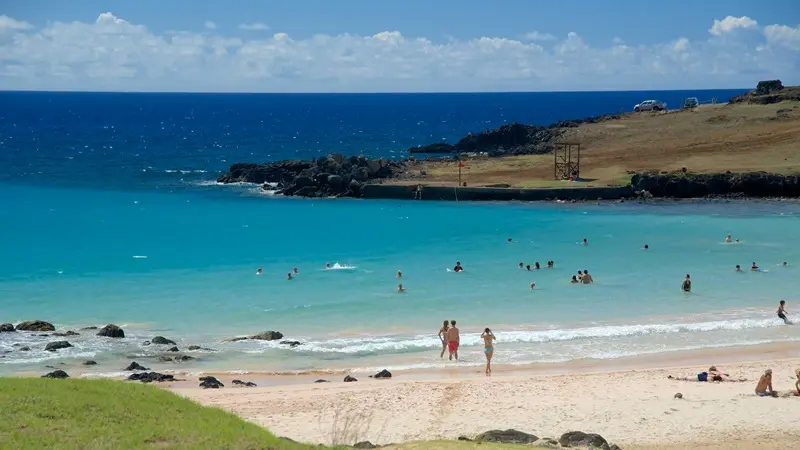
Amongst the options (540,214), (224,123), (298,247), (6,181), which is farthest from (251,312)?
(224,123)

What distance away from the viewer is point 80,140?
118 m

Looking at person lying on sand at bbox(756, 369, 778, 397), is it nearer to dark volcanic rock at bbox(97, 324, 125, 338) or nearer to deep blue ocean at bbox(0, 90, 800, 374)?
deep blue ocean at bbox(0, 90, 800, 374)

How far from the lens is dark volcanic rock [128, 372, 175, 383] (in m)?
22.9

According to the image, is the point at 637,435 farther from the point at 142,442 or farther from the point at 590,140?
the point at 590,140

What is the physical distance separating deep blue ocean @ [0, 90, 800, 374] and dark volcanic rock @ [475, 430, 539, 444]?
8941 millimetres

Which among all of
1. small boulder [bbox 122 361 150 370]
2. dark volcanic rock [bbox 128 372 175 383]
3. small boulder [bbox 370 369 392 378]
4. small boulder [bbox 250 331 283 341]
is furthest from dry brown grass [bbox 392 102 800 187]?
dark volcanic rock [bbox 128 372 175 383]

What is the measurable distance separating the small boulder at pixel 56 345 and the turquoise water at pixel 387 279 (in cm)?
30

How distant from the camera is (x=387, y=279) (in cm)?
3662

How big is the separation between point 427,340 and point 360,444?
42.9 ft

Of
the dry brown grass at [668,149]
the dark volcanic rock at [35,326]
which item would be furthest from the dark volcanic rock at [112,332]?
the dry brown grass at [668,149]

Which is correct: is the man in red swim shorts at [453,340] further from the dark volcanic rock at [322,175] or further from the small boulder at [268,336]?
the dark volcanic rock at [322,175]

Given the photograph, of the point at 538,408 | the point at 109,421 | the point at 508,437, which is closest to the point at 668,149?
the point at 538,408

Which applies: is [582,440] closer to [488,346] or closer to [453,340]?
[488,346]

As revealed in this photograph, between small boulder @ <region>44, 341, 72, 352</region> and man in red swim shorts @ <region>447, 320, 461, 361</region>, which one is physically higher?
man in red swim shorts @ <region>447, 320, 461, 361</region>
